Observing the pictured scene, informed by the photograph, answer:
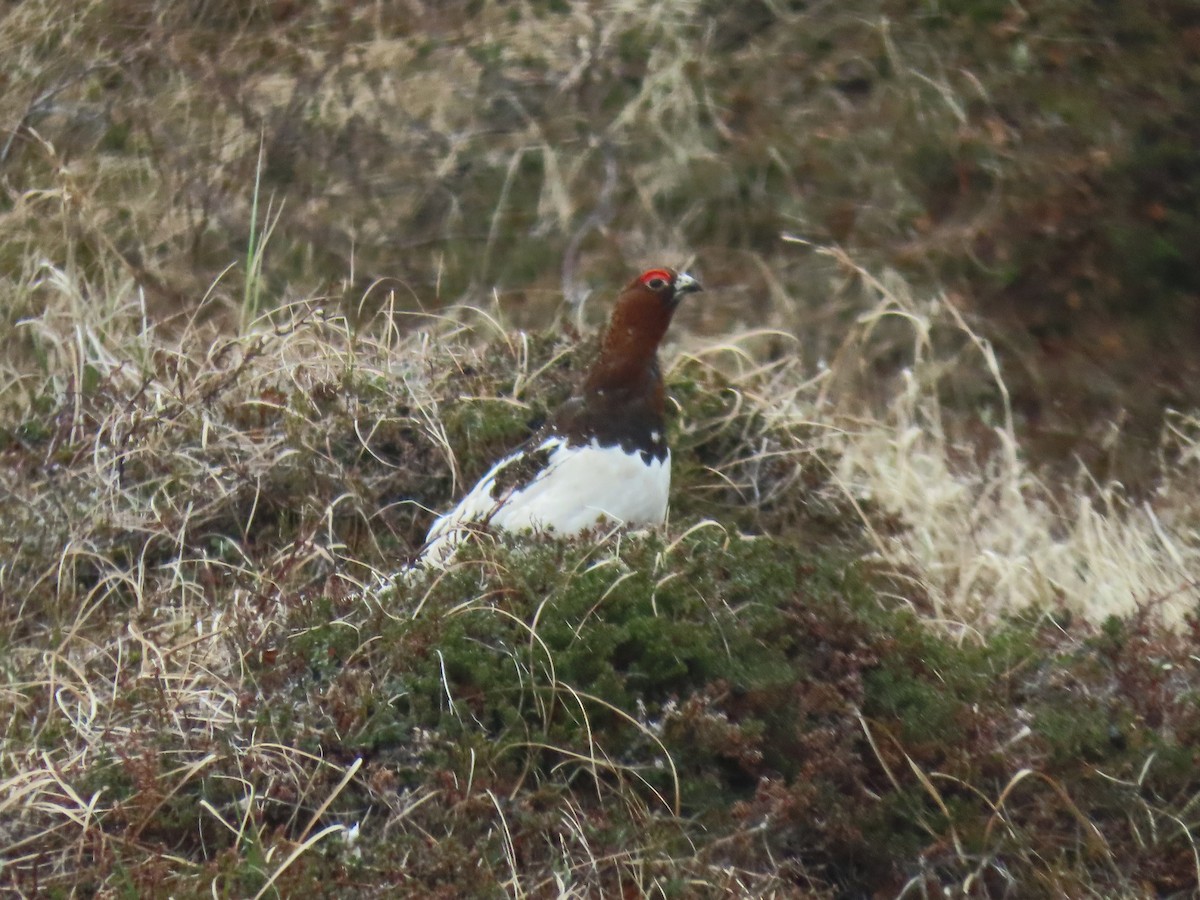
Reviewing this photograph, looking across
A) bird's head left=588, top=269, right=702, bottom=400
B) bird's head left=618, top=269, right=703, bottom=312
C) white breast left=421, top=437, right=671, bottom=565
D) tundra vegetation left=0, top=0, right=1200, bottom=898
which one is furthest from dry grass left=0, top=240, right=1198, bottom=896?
bird's head left=618, top=269, right=703, bottom=312

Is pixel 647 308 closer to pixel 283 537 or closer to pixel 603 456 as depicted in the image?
pixel 603 456

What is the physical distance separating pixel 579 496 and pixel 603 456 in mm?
129

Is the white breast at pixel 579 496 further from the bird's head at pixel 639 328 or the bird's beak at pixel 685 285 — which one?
the bird's beak at pixel 685 285

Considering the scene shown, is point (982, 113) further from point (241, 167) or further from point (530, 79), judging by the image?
point (241, 167)

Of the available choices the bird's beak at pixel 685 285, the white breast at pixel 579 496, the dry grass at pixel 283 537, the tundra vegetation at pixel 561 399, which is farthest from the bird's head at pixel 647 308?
the tundra vegetation at pixel 561 399

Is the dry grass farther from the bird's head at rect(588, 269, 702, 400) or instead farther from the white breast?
the bird's head at rect(588, 269, 702, 400)

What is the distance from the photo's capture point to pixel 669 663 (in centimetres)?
347

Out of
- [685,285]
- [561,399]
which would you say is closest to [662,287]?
[685,285]

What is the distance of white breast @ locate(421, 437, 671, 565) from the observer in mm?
4164

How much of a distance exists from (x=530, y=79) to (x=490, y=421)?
3694 millimetres

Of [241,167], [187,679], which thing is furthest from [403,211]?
[187,679]

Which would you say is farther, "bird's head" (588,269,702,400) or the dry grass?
"bird's head" (588,269,702,400)

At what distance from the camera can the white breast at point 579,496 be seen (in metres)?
4.16

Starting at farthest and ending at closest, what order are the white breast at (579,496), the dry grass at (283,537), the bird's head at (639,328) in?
the bird's head at (639,328) → the white breast at (579,496) → the dry grass at (283,537)
